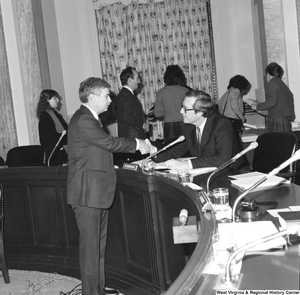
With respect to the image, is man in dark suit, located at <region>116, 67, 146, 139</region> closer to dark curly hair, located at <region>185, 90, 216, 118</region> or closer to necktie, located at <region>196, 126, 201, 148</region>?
necktie, located at <region>196, 126, 201, 148</region>

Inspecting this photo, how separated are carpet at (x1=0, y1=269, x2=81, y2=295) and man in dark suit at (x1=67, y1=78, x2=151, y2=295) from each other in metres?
0.57

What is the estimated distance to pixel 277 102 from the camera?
6129 millimetres

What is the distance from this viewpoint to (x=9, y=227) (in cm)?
462

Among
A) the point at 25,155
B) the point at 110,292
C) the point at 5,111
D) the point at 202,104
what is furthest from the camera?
the point at 5,111

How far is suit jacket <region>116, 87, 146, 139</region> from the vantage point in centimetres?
546

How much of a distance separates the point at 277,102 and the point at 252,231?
14.5 feet

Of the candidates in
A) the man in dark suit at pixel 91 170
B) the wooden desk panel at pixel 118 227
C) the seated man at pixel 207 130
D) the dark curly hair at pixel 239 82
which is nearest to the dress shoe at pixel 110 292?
the wooden desk panel at pixel 118 227

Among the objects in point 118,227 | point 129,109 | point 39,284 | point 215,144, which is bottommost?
point 39,284

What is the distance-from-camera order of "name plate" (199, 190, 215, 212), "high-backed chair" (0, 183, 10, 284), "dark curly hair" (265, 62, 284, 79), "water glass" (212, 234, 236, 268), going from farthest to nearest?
"dark curly hair" (265, 62, 284, 79) → "high-backed chair" (0, 183, 10, 284) → "name plate" (199, 190, 215, 212) → "water glass" (212, 234, 236, 268)

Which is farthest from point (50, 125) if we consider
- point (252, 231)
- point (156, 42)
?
point (156, 42)

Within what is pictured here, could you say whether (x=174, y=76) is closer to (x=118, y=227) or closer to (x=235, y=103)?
(x=235, y=103)

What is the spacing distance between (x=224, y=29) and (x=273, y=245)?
27.6 ft

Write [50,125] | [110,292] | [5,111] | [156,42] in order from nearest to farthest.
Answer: [110,292] → [50,125] → [5,111] → [156,42]

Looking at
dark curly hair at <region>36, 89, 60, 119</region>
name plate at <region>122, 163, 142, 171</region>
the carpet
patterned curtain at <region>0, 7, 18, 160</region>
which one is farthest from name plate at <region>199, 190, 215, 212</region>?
patterned curtain at <region>0, 7, 18, 160</region>
